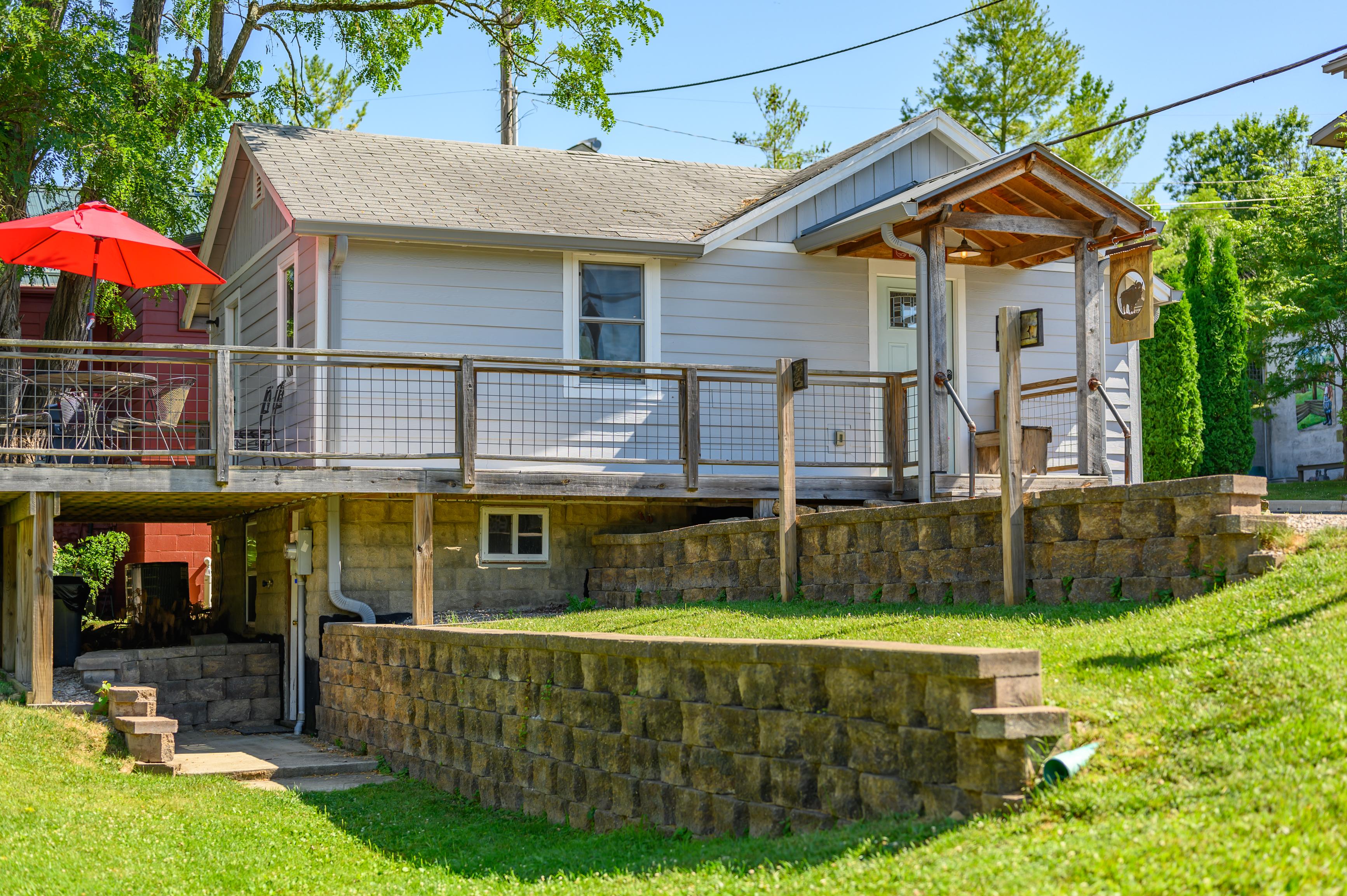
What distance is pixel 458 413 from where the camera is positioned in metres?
11.7

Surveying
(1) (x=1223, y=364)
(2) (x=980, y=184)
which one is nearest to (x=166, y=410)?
(2) (x=980, y=184)

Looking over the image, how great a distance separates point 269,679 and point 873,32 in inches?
470

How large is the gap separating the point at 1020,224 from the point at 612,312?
4.20 metres

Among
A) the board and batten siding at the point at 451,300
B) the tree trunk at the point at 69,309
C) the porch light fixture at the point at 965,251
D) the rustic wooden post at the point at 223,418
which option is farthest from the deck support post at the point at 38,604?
the porch light fixture at the point at 965,251

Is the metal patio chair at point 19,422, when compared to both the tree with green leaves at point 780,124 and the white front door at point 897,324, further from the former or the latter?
the tree with green leaves at point 780,124

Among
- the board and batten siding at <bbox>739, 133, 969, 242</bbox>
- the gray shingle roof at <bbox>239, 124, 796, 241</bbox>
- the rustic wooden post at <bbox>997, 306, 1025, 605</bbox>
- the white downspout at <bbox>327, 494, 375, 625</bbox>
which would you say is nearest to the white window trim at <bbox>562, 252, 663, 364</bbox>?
the gray shingle roof at <bbox>239, 124, 796, 241</bbox>

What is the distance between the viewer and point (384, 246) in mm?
12820

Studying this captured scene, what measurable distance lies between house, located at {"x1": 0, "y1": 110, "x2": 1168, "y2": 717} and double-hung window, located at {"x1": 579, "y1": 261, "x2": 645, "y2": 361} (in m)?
0.02

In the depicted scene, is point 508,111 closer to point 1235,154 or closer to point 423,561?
point 423,561

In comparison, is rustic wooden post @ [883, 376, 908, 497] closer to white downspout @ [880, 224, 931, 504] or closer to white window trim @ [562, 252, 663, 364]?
white downspout @ [880, 224, 931, 504]

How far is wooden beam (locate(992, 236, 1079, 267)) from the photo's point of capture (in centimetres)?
1270

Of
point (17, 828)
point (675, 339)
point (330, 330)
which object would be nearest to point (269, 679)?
point (330, 330)

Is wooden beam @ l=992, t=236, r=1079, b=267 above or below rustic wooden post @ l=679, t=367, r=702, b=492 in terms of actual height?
above

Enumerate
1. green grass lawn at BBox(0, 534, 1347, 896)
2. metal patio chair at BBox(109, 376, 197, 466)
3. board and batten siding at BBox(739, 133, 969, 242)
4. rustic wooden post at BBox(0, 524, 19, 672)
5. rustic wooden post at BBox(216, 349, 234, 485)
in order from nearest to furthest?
green grass lawn at BBox(0, 534, 1347, 896), rustic wooden post at BBox(216, 349, 234, 485), metal patio chair at BBox(109, 376, 197, 466), rustic wooden post at BBox(0, 524, 19, 672), board and batten siding at BBox(739, 133, 969, 242)
